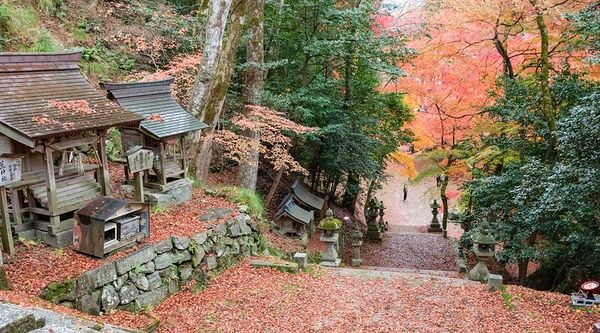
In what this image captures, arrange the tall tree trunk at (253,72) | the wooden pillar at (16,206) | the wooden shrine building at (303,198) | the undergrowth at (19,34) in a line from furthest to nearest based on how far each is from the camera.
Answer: the wooden shrine building at (303,198) → the tall tree trunk at (253,72) → the undergrowth at (19,34) → the wooden pillar at (16,206)

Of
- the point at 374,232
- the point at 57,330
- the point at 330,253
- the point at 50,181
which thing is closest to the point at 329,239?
the point at 330,253

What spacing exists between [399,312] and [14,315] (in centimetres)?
620

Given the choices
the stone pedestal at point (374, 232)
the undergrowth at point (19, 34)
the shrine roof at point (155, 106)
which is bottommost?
the stone pedestal at point (374, 232)

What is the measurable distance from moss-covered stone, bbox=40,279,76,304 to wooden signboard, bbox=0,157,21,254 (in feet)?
3.60

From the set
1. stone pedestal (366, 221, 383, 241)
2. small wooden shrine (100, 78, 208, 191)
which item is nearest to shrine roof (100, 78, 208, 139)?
small wooden shrine (100, 78, 208, 191)

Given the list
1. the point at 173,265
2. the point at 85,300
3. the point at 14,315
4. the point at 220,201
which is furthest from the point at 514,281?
the point at 14,315

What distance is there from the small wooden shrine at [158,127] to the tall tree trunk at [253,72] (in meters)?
3.24

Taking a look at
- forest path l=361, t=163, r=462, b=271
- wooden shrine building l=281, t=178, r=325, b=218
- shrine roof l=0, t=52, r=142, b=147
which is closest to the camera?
shrine roof l=0, t=52, r=142, b=147

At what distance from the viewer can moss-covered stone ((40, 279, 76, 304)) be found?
600 cm

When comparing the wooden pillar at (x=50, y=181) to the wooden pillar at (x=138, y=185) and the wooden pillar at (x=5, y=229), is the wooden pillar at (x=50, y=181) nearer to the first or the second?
Result: the wooden pillar at (x=5, y=229)

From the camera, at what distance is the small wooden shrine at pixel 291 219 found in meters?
15.2

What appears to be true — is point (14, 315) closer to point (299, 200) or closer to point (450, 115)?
point (299, 200)

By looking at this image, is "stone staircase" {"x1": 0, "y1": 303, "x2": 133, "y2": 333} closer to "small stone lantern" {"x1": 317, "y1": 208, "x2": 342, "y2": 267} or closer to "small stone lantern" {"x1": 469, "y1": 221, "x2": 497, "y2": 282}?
"small stone lantern" {"x1": 317, "y1": 208, "x2": 342, "y2": 267}

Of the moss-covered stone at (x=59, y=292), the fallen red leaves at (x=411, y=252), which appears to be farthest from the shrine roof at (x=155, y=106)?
the fallen red leaves at (x=411, y=252)
